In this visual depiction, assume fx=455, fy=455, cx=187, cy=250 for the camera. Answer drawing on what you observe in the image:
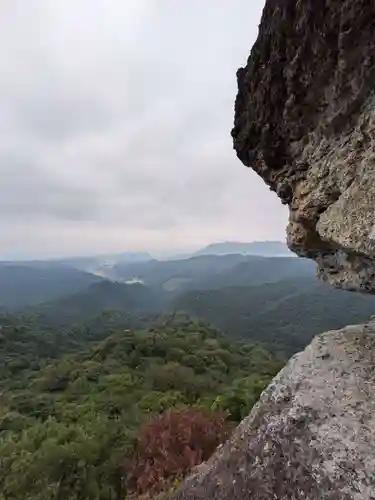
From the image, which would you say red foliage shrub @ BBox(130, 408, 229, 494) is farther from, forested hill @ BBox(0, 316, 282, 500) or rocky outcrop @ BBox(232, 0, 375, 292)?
rocky outcrop @ BBox(232, 0, 375, 292)

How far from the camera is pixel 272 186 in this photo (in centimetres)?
773

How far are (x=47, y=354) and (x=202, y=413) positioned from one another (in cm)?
4687

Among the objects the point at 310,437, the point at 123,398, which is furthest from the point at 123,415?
the point at 310,437

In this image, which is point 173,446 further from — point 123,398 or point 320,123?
point 123,398

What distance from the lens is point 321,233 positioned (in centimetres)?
602

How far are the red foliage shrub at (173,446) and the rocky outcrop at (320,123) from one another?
8312 mm

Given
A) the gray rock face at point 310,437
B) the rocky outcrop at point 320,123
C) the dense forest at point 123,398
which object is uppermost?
the rocky outcrop at point 320,123

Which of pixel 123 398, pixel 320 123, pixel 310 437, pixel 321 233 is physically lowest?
pixel 123 398

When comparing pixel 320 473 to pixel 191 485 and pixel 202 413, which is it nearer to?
pixel 191 485

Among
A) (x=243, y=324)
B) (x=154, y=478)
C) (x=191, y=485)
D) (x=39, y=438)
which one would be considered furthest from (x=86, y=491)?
(x=243, y=324)

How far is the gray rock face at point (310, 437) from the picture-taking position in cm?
447

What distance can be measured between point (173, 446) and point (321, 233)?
11.1m

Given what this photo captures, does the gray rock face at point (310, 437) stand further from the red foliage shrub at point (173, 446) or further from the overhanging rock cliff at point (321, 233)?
the red foliage shrub at point (173, 446)

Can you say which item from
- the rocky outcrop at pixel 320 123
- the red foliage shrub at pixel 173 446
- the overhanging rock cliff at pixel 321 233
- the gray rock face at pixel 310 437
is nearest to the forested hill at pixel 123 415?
the red foliage shrub at pixel 173 446
